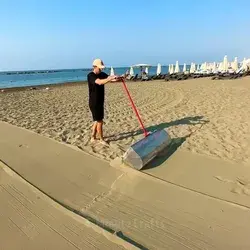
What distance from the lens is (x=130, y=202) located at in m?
4.02

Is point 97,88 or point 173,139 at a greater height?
point 97,88

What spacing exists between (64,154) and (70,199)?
181cm

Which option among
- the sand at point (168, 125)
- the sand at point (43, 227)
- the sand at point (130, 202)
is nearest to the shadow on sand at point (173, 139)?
the sand at point (168, 125)

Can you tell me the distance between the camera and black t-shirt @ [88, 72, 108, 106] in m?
6.12

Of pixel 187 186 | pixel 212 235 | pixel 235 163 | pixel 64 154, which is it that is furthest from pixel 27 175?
pixel 235 163

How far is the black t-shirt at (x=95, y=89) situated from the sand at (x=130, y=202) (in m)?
1.10

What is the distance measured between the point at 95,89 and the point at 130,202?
2832mm

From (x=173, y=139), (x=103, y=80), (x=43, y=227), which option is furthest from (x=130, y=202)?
(x=173, y=139)

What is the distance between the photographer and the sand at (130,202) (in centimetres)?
326

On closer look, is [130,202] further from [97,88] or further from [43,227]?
[97,88]

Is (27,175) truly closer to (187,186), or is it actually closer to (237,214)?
(187,186)

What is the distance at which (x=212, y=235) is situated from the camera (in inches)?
129

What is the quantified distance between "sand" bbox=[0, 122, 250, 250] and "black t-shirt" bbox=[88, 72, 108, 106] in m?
1.10

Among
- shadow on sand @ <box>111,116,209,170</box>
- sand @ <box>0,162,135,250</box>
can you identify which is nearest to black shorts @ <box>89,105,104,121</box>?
shadow on sand @ <box>111,116,209,170</box>
